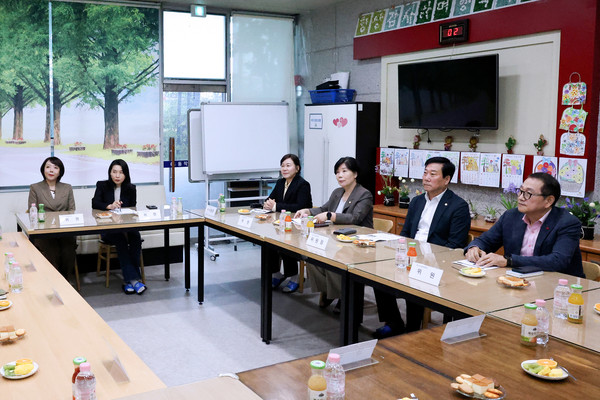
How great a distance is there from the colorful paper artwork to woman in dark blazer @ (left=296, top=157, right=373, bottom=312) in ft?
5.01

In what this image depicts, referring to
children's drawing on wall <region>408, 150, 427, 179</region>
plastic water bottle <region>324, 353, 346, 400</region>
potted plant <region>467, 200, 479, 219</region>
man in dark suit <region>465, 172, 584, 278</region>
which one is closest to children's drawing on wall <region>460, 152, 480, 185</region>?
potted plant <region>467, 200, 479, 219</region>

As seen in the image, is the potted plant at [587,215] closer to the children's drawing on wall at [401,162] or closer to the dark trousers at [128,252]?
the children's drawing on wall at [401,162]

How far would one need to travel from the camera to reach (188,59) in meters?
7.33

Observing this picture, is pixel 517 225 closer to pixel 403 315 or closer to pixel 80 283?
pixel 403 315

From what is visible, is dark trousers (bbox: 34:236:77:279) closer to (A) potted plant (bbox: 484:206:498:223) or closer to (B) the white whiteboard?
(B) the white whiteboard

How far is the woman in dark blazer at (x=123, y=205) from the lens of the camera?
209 inches

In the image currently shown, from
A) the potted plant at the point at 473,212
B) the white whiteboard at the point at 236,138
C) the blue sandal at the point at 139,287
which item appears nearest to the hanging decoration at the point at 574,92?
the potted plant at the point at 473,212

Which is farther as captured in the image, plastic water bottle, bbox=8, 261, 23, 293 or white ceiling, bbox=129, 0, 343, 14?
white ceiling, bbox=129, 0, 343, 14

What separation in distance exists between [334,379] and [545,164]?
12.0 ft

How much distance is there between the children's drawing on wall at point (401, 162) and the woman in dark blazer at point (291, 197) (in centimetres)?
Result: 122

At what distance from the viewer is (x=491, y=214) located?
515cm

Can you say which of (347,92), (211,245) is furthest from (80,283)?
(347,92)

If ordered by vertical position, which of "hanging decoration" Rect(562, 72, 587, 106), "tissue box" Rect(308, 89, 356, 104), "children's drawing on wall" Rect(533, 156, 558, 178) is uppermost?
"tissue box" Rect(308, 89, 356, 104)

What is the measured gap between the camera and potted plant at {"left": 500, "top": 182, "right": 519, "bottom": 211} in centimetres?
490
